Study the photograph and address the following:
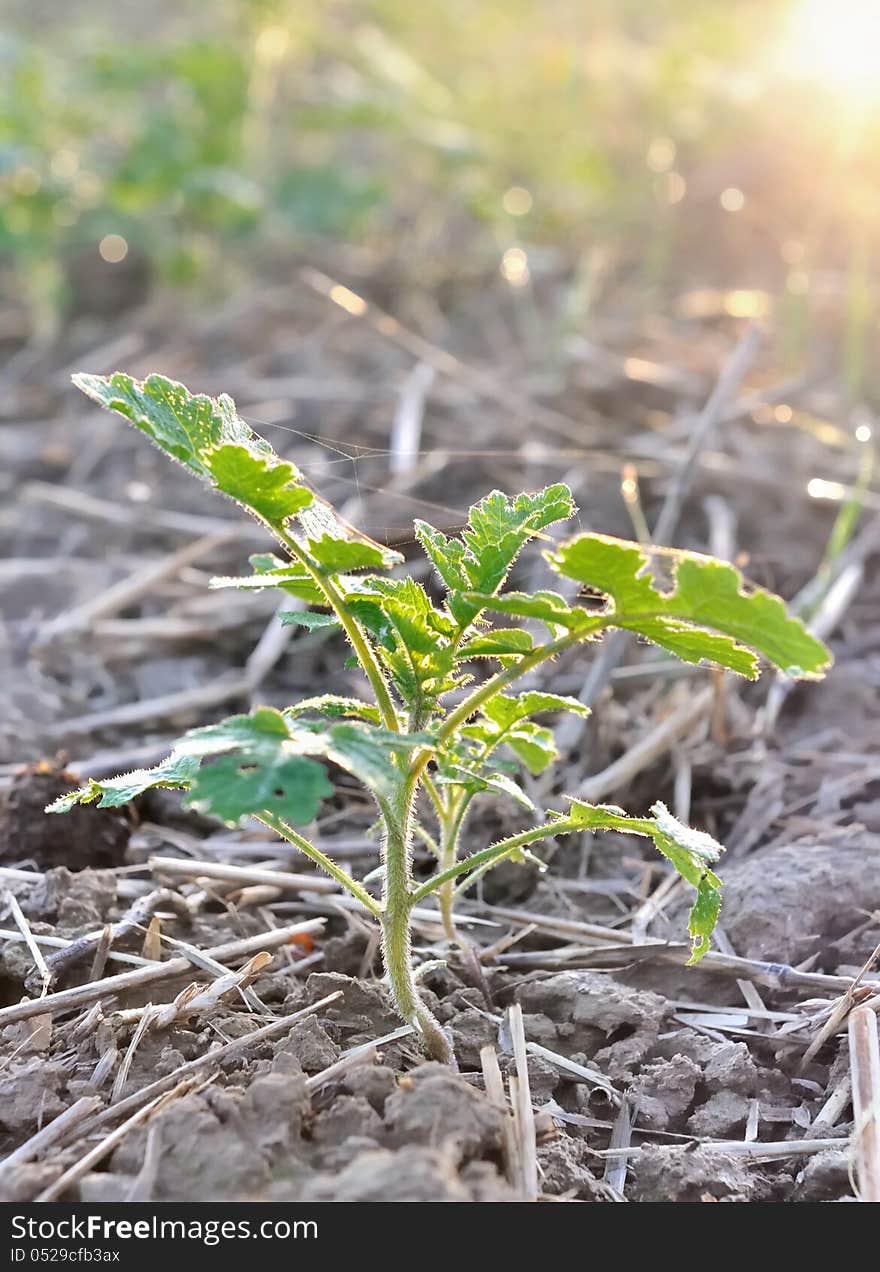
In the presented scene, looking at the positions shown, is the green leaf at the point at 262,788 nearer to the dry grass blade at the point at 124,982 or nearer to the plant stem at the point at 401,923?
the plant stem at the point at 401,923

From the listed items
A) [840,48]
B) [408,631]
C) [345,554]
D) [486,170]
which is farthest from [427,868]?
[840,48]

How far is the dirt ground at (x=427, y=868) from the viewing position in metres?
1.43

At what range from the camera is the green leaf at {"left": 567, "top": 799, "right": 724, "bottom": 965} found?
1450 millimetres

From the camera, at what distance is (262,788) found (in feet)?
3.83

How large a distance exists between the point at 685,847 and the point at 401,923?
358 millimetres

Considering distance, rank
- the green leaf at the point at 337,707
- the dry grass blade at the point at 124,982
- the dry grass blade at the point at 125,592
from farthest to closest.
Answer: the dry grass blade at the point at 125,592 → the dry grass blade at the point at 124,982 → the green leaf at the point at 337,707

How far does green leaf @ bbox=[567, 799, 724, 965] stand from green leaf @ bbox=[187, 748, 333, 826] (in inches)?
17.6

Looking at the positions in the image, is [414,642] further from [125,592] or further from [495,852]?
[125,592]

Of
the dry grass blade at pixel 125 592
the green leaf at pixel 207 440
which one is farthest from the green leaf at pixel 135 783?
the dry grass blade at pixel 125 592

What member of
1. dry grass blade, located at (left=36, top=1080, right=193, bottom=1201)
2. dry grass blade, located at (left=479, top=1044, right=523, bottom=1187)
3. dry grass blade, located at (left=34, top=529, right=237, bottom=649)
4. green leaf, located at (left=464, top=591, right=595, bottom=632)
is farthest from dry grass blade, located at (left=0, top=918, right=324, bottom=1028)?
dry grass blade, located at (left=34, top=529, right=237, bottom=649)

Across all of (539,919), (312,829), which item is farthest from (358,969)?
(312,829)

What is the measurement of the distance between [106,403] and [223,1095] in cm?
77
